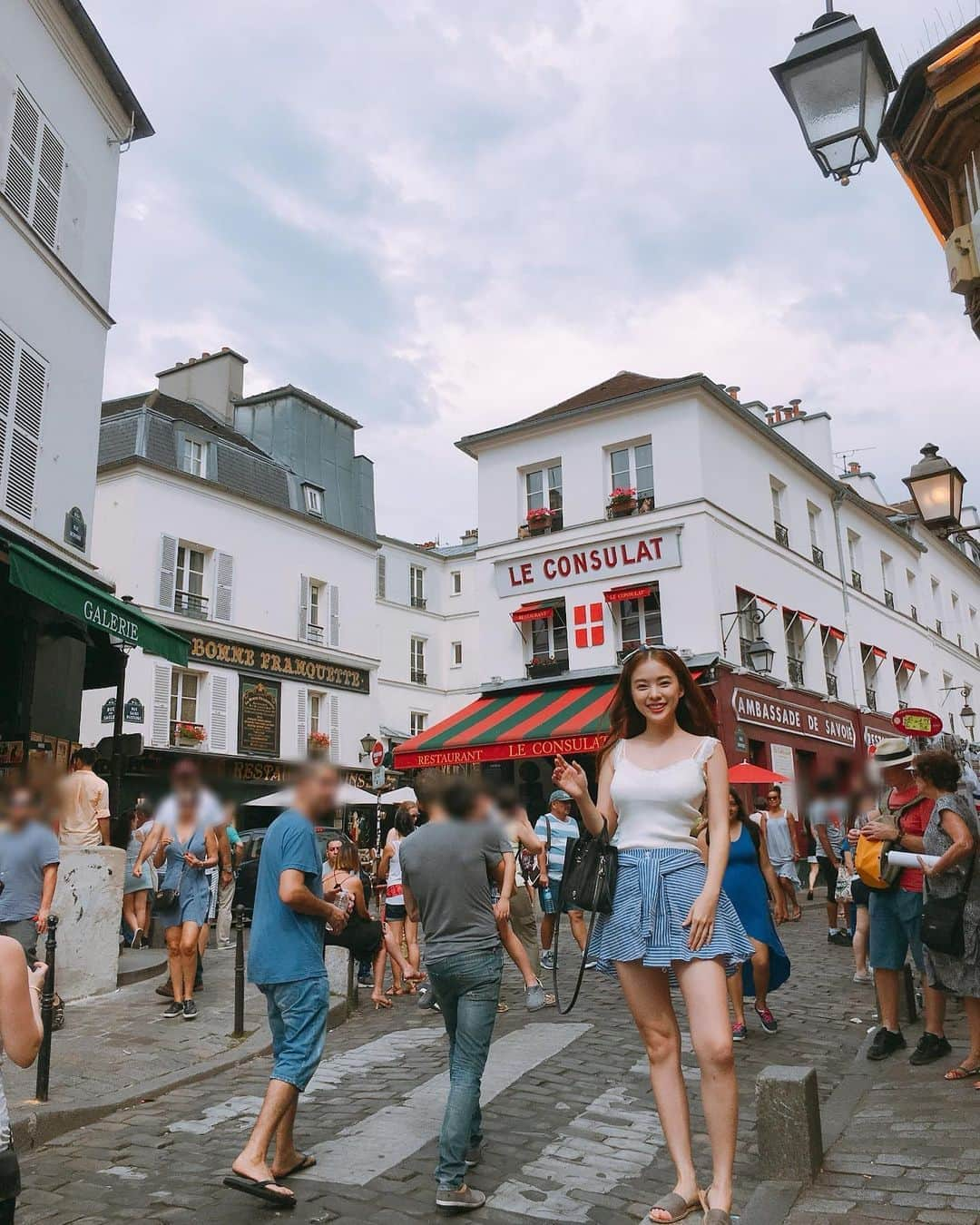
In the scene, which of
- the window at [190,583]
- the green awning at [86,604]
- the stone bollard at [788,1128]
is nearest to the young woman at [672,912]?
the stone bollard at [788,1128]

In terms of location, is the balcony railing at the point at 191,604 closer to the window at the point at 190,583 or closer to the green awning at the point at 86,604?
the window at the point at 190,583

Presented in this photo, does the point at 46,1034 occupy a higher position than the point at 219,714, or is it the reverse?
the point at 219,714

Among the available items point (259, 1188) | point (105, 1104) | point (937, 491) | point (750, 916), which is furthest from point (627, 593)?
point (259, 1188)

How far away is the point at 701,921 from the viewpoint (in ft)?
11.1

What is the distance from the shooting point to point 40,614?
1098 cm

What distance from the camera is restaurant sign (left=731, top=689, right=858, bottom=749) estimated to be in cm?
2158

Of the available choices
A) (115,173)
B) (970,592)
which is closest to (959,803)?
(115,173)

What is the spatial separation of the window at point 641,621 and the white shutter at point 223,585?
993 cm

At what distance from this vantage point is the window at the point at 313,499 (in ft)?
95.7

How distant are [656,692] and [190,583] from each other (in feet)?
75.3

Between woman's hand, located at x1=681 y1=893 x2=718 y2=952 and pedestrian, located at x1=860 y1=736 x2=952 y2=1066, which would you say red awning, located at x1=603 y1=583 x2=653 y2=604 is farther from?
woman's hand, located at x1=681 y1=893 x2=718 y2=952

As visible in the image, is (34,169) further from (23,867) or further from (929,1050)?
(929,1050)

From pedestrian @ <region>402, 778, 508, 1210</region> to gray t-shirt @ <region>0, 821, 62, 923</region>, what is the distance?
2998mm

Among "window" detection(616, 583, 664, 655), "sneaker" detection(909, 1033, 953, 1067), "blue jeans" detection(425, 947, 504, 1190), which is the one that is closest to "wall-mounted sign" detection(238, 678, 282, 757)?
"window" detection(616, 583, 664, 655)
